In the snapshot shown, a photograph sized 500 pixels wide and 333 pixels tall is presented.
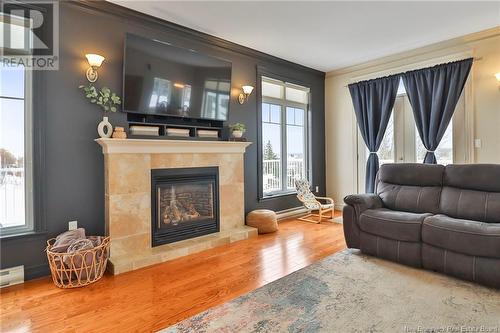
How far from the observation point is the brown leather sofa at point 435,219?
2422 millimetres

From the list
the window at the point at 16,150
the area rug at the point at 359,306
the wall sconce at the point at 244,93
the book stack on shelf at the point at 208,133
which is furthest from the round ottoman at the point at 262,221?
the window at the point at 16,150

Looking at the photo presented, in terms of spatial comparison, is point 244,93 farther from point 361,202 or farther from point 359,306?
point 359,306

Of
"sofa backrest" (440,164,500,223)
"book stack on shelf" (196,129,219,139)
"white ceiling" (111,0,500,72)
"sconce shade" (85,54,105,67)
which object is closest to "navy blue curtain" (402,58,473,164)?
"white ceiling" (111,0,500,72)

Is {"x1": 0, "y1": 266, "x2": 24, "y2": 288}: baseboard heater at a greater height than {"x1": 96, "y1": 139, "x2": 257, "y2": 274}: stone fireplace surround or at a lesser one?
lesser

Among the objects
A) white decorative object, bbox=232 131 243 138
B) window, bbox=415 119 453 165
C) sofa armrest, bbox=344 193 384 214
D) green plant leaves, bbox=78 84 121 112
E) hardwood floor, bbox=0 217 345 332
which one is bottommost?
hardwood floor, bbox=0 217 345 332

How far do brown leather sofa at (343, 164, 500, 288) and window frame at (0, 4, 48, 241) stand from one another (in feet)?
10.5

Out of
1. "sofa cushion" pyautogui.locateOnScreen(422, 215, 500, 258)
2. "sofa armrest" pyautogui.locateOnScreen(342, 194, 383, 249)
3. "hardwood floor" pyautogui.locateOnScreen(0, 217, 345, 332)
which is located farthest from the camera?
"sofa armrest" pyautogui.locateOnScreen(342, 194, 383, 249)

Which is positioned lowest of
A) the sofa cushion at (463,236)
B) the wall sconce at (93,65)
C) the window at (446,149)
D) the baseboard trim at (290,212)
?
the baseboard trim at (290,212)

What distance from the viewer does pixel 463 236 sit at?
8.09 feet

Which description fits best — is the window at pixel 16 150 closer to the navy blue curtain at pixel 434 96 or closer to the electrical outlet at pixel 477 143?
the navy blue curtain at pixel 434 96

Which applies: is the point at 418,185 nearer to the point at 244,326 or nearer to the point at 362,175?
the point at 362,175

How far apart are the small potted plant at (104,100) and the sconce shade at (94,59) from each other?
0.77 feet

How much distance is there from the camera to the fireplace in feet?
11.0

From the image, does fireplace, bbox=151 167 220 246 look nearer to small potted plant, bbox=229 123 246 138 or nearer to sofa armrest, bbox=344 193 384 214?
small potted plant, bbox=229 123 246 138
